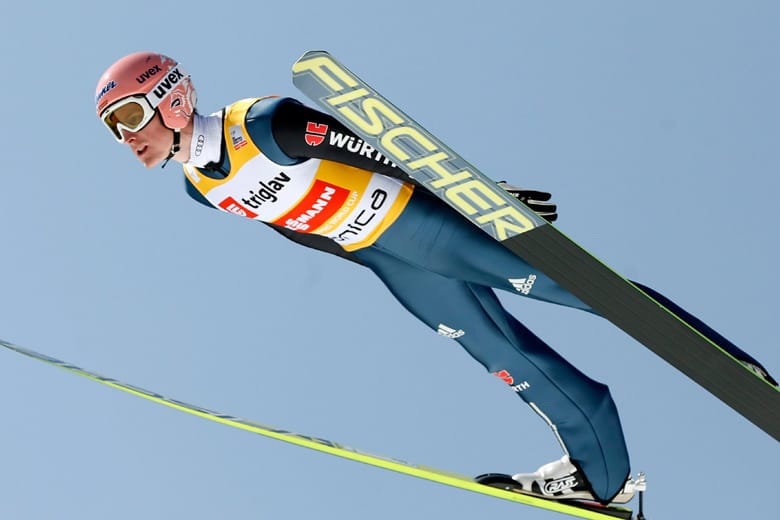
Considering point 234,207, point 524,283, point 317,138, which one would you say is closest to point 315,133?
point 317,138

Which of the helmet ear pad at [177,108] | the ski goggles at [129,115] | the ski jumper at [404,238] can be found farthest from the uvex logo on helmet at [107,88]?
the ski jumper at [404,238]

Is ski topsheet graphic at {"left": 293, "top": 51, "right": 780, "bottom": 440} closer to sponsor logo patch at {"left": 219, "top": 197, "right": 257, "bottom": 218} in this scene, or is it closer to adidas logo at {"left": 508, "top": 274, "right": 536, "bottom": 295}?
adidas logo at {"left": 508, "top": 274, "right": 536, "bottom": 295}

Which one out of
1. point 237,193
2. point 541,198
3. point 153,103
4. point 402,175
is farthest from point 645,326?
point 153,103

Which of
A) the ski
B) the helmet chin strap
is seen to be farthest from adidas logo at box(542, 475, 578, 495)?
the helmet chin strap

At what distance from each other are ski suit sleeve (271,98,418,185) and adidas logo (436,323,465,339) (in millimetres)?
688

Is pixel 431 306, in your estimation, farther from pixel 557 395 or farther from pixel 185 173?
pixel 185 173

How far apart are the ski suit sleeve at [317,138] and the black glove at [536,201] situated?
375mm

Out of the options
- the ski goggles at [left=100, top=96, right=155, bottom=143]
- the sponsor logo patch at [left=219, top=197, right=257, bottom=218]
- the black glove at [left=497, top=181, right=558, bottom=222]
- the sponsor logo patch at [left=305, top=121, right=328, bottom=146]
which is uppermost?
the black glove at [left=497, top=181, right=558, bottom=222]

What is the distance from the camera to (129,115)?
4270 millimetres

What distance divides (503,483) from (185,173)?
1.53 m

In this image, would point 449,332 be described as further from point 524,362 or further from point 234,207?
point 234,207

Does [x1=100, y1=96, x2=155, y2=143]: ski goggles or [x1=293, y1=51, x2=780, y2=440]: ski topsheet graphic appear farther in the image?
[x1=100, y1=96, x2=155, y2=143]: ski goggles

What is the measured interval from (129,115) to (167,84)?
0.15 meters

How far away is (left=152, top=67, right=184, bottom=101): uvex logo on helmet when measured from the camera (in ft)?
14.0
